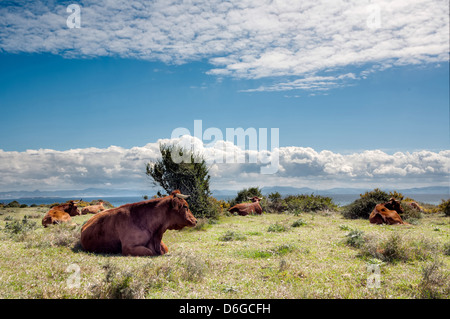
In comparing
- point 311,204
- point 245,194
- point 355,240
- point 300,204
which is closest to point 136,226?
point 355,240

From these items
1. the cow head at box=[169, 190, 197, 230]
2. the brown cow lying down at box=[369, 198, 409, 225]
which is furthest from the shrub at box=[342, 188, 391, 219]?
the cow head at box=[169, 190, 197, 230]

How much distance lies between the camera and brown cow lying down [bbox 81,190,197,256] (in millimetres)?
10344

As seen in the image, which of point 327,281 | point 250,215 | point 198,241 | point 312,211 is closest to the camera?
point 327,281

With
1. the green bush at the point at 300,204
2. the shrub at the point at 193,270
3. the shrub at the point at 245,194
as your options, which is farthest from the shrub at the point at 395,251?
the shrub at the point at 245,194

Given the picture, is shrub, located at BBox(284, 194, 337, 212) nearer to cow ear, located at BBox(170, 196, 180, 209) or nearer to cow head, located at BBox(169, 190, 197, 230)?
cow head, located at BBox(169, 190, 197, 230)

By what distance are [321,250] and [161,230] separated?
211 inches

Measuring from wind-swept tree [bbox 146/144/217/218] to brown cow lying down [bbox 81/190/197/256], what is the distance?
13165 mm

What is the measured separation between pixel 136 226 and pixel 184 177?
1423 cm

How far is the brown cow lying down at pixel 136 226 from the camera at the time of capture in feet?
33.9

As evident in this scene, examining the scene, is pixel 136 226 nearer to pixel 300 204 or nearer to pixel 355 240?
pixel 355 240

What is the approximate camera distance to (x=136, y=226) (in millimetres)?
10398

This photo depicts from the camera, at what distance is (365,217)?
27.3 meters
